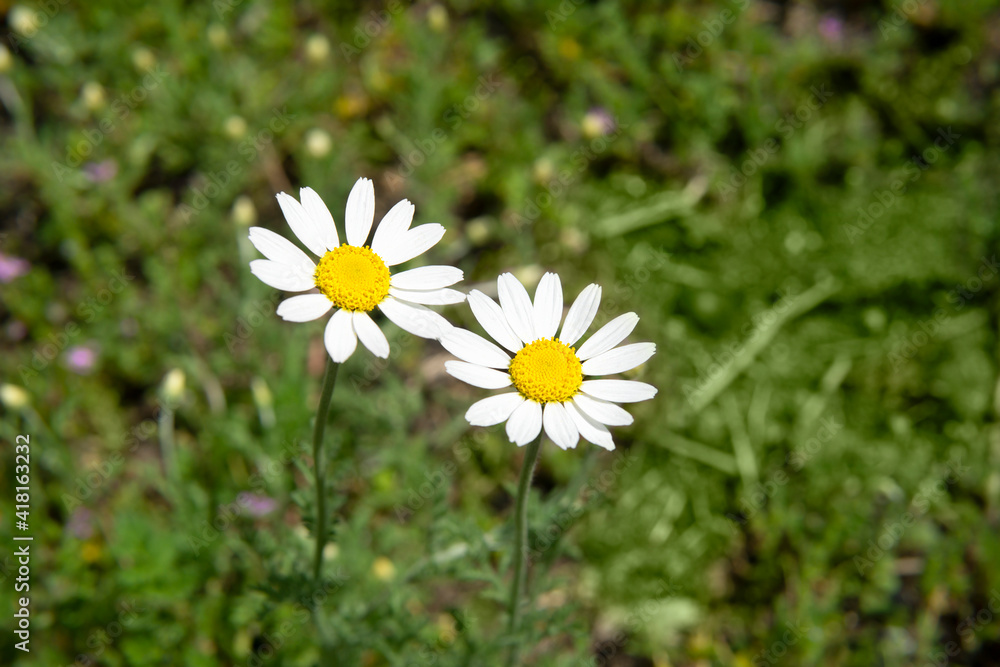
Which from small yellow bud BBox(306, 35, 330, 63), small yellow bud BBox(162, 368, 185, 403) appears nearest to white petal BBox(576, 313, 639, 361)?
small yellow bud BBox(162, 368, 185, 403)

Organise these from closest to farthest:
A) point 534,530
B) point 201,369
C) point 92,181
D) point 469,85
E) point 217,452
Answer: point 534,530 → point 217,452 → point 201,369 → point 92,181 → point 469,85

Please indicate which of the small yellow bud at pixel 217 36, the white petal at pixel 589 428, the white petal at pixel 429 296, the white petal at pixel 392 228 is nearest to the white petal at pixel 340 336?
the white petal at pixel 429 296

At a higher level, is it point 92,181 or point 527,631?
point 92,181

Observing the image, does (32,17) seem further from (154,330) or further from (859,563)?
(859,563)

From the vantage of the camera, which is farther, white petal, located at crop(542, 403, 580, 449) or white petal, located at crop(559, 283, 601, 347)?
white petal, located at crop(559, 283, 601, 347)

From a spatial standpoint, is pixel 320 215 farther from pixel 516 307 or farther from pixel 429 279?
pixel 516 307

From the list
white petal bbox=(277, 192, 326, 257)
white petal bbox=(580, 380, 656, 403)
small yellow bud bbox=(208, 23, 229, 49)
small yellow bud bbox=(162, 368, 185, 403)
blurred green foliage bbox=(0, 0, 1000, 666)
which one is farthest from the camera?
small yellow bud bbox=(208, 23, 229, 49)

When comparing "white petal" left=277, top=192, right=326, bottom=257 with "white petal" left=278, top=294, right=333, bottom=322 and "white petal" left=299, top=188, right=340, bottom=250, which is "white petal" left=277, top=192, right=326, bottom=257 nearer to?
"white petal" left=299, top=188, right=340, bottom=250

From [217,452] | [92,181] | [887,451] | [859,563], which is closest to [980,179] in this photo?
[887,451]
